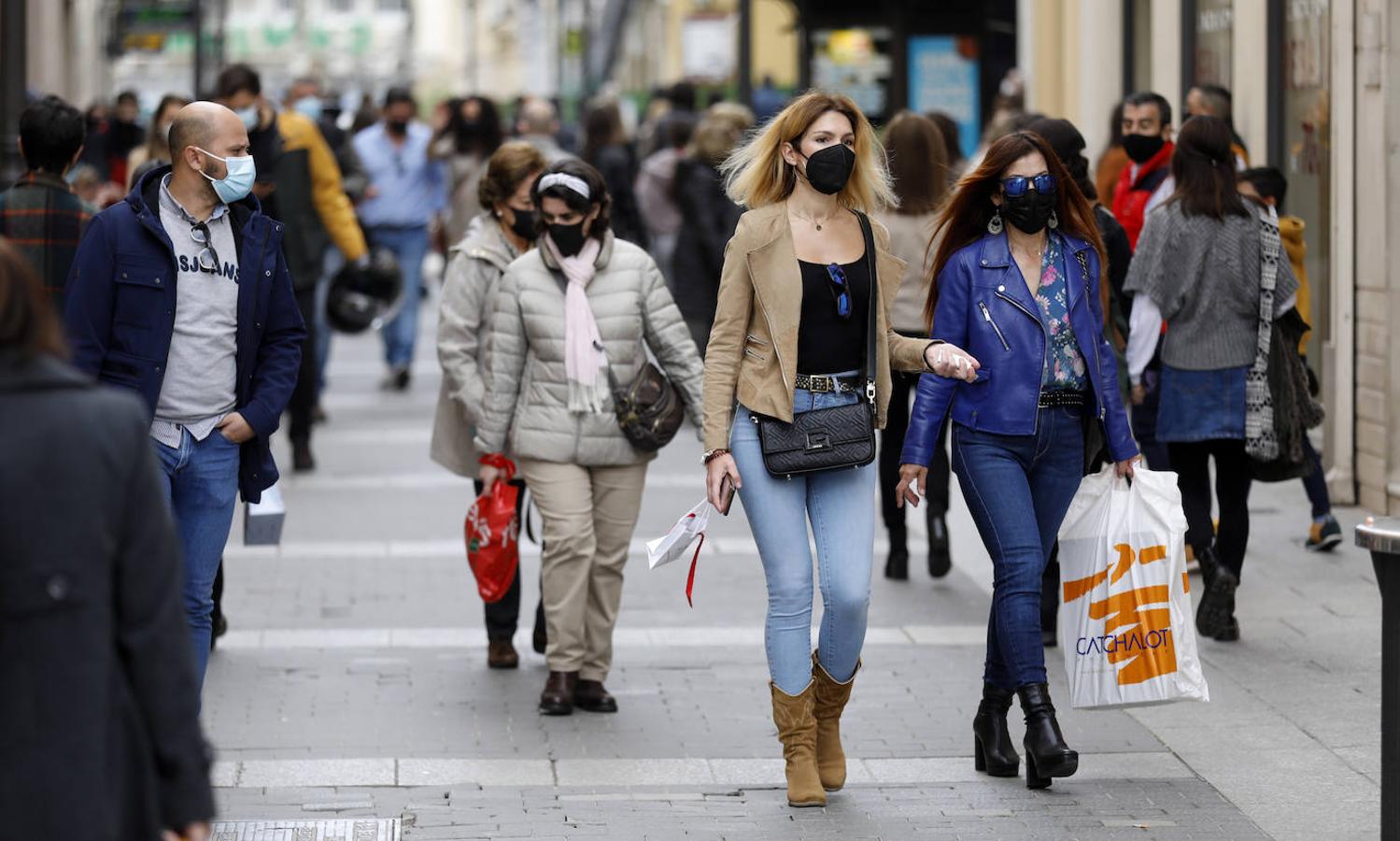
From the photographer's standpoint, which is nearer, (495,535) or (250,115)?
(495,535)

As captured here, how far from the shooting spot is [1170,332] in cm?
803

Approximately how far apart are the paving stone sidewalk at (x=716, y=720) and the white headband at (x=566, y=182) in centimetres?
163

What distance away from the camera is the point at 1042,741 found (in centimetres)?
593

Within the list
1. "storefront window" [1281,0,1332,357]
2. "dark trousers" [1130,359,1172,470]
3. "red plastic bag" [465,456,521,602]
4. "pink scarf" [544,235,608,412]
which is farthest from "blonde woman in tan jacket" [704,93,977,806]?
"storefront window" [1281,0,1332,357]

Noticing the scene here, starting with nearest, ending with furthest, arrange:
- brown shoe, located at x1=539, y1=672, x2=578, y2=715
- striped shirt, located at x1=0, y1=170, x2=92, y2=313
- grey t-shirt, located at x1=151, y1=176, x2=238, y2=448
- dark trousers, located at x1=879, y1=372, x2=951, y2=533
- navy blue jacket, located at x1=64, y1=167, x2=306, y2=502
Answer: navy blue jacket, located at x1=64, y1=167, x2=306, y2=502 < grey t-shirt, located at x1=151, y1=176, x2=238, y2=448 < brown shoe, located at x1=539, y1=672, x2=578, y2=715 < striped shirt, located at x1=0, y1=170, x2=92, y2=313 < dark trousers, located at x1=879, y1=372, x2=951, y2=533

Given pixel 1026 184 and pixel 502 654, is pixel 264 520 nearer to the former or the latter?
pixel 502 654

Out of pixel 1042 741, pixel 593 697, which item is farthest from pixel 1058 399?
pixel 593 697

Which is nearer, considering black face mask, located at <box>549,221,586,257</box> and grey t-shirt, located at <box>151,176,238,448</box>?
grey t-shirt, located at <box>151,176,238,448</box>

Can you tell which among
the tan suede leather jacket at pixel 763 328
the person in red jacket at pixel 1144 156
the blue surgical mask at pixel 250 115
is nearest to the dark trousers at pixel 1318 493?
the person in red jacket at pixel 1144 156

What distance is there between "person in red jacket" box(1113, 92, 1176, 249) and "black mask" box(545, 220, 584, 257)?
3098mm

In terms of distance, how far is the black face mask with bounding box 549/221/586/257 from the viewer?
22.9 feet

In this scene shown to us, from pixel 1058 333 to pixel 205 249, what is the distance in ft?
7.35

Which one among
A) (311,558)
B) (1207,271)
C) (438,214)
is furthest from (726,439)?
(438,214)

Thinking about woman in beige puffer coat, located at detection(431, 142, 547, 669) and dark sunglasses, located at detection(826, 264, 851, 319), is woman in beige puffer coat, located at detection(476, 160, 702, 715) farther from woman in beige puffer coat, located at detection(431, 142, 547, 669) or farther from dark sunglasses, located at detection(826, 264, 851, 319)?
dark sunglasses, located at detection(826, 264, 851, 319)
